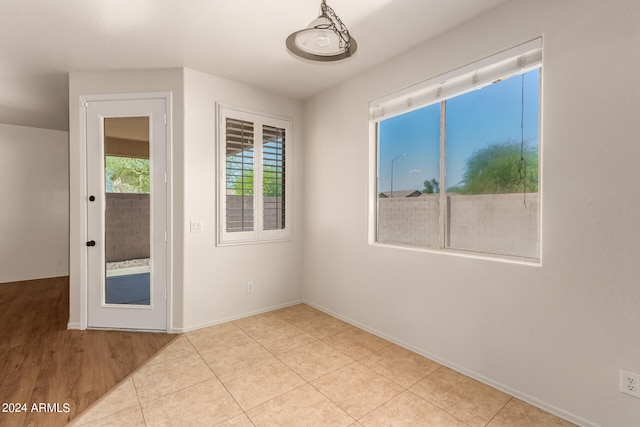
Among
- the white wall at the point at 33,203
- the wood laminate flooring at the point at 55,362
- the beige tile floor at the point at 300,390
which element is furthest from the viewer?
the white wall at the point at 33,203

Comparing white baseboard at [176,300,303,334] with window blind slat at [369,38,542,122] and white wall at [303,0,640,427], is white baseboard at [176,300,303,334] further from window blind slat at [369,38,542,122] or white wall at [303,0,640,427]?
window blind slat at [369,38,542,122]

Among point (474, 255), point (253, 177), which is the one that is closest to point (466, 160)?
point (474, 255)

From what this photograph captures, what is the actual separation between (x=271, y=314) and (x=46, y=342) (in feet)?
7.04

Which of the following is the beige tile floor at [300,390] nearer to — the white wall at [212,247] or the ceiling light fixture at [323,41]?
the white wall at [212,247]

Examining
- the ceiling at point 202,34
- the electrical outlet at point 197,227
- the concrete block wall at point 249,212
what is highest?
the ceiling at point 202,34

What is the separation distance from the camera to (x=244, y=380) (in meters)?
2.29

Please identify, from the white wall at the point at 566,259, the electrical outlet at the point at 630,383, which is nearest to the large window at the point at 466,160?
the white wall at the point at 566,259

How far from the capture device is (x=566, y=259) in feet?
6.08

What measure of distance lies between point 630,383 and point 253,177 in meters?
3.41

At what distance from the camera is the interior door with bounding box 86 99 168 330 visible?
3.18 m

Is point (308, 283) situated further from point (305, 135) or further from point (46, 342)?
point (46, 342)

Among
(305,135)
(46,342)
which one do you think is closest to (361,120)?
(305,135)

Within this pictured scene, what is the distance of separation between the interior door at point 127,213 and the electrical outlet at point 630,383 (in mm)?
3559

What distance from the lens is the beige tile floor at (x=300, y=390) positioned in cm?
188
